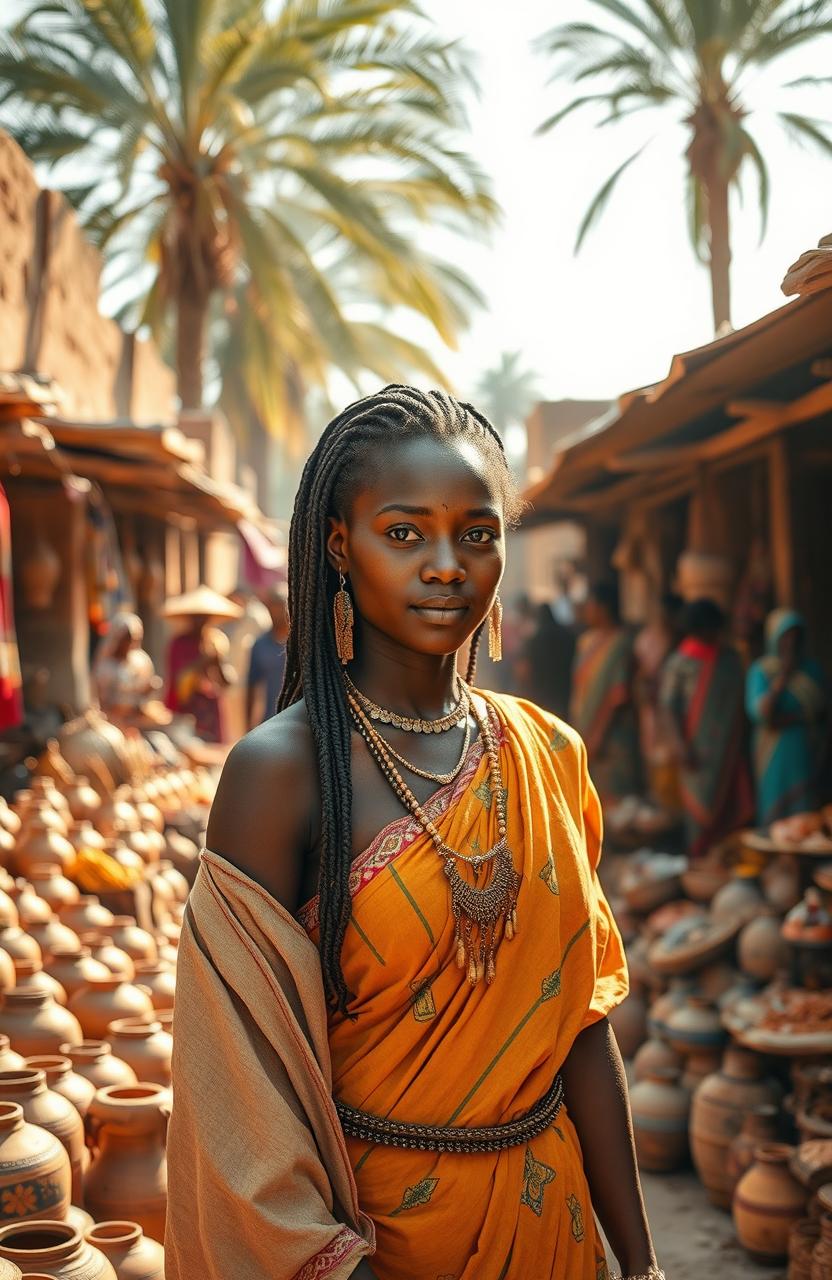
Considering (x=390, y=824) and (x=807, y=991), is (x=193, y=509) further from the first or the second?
(x=390, y=824)

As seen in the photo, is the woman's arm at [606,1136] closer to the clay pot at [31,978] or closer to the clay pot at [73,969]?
the clay pot at [31,978]

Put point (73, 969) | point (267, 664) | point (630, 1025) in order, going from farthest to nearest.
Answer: point (267, 664), point (630, 1025), point (73, 969)

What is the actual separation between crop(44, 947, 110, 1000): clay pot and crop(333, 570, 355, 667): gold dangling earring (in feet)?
6.14

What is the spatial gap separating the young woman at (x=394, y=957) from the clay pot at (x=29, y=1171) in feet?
1.99

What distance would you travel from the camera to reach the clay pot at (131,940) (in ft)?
12.8

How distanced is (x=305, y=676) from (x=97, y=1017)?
5.72 feet

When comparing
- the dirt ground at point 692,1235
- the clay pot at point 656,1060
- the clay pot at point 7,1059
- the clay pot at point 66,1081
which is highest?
the clay pot at point 7,1059

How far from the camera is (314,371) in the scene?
52.7 ft

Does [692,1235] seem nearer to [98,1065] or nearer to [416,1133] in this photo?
[98,1065]

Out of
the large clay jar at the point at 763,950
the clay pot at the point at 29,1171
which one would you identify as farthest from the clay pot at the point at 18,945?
the large clay jar at the point at 763,950

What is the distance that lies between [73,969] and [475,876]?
2.04 metres

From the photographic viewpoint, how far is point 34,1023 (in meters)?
3.11

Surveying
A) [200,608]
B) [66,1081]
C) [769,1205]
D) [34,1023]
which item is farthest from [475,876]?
[200,608]

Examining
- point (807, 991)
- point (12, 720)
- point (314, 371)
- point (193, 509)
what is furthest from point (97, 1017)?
point (314, 371)
